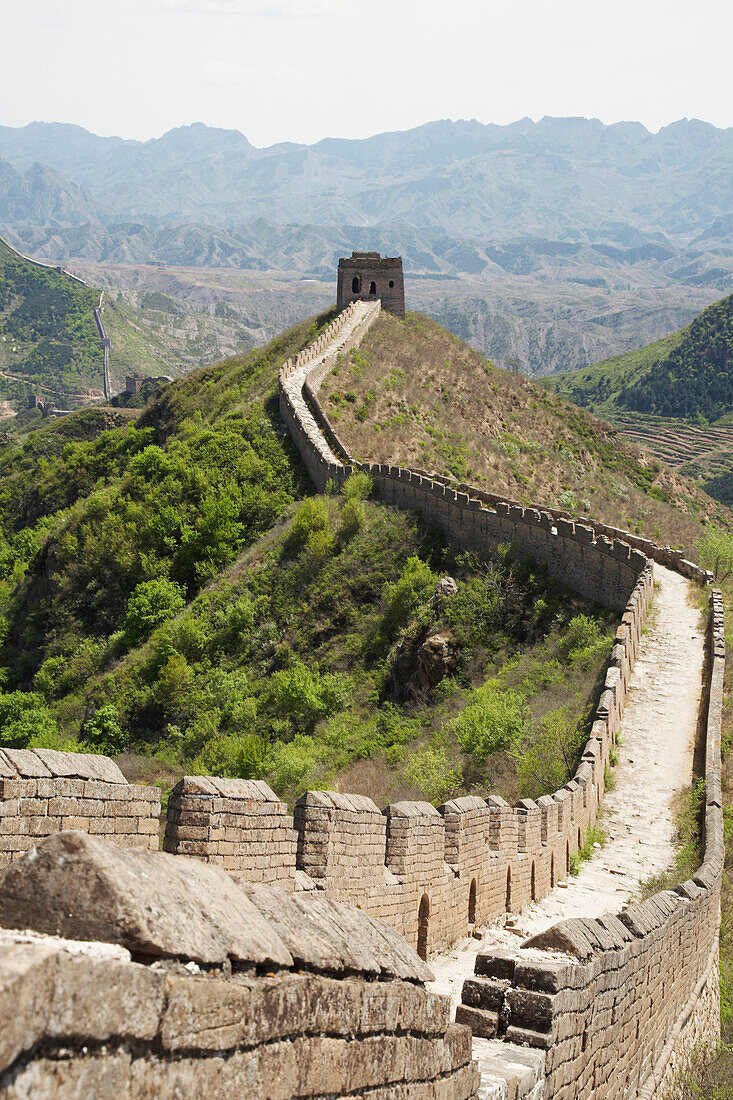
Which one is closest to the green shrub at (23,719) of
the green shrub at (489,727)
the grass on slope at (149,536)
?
the grass on slope at (149,536)

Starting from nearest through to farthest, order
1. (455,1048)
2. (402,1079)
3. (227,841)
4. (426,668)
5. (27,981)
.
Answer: (27,981)
(402,1079)
(455,1048)
(227,841)
(426,668)

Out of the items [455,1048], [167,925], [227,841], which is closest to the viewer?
[167,925]

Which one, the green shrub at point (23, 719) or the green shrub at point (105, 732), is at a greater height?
the green shrub at point (105, 732)

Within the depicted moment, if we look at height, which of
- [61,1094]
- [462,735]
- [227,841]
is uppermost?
[61,1094]

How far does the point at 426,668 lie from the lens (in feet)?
87.5

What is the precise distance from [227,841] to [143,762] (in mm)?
22453

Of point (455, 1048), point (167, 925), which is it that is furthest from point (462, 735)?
point (167, 925)

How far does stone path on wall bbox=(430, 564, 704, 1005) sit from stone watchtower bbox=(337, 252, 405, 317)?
47.3 metres

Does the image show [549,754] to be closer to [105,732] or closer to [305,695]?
[305,695]

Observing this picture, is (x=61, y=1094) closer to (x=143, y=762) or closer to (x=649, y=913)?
(x=649, y=913)

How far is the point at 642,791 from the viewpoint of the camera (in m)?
17.0

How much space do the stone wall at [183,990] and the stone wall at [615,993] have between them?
2410 mm

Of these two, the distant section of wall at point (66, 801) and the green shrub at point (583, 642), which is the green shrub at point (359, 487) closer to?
the green shrub at point (583, 642)

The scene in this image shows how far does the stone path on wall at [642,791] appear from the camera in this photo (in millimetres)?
12281
